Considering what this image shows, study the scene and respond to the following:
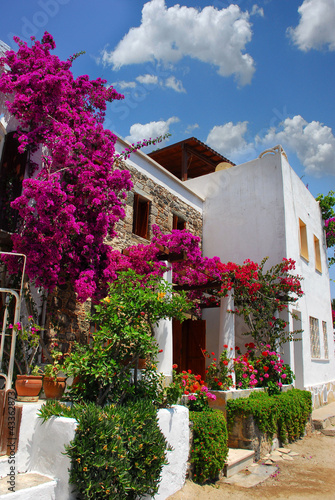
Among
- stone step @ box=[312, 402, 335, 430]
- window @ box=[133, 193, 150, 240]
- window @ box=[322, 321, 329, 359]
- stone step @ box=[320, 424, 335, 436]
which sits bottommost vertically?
stone step @ box=[320, 424, 335, 436]

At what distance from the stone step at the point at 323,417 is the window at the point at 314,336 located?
5.32 ft

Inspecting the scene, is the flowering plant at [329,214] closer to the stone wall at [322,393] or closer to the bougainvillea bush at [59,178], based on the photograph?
the stone wall at [322,393]

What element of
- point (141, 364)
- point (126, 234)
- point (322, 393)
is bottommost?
point (322, 393)

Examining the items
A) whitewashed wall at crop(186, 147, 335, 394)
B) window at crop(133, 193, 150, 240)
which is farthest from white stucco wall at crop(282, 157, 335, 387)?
window at crop(133, 193, 150, 240)

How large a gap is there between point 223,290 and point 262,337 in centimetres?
225

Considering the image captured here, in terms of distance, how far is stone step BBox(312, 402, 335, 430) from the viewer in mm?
9469

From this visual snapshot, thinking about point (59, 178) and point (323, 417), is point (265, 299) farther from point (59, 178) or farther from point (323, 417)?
point (59, 178)

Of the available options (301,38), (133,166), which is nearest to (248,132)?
(301,38)

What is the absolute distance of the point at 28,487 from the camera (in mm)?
3318

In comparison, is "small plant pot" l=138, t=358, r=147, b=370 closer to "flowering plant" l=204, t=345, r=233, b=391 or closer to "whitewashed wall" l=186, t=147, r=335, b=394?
"flowering plant" l=204, t=345, r=233, b=391

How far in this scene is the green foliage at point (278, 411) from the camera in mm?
6746

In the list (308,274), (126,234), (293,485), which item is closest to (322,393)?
(308,274)

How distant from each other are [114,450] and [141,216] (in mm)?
7106

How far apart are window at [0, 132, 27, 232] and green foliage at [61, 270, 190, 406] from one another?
2.38 metres
